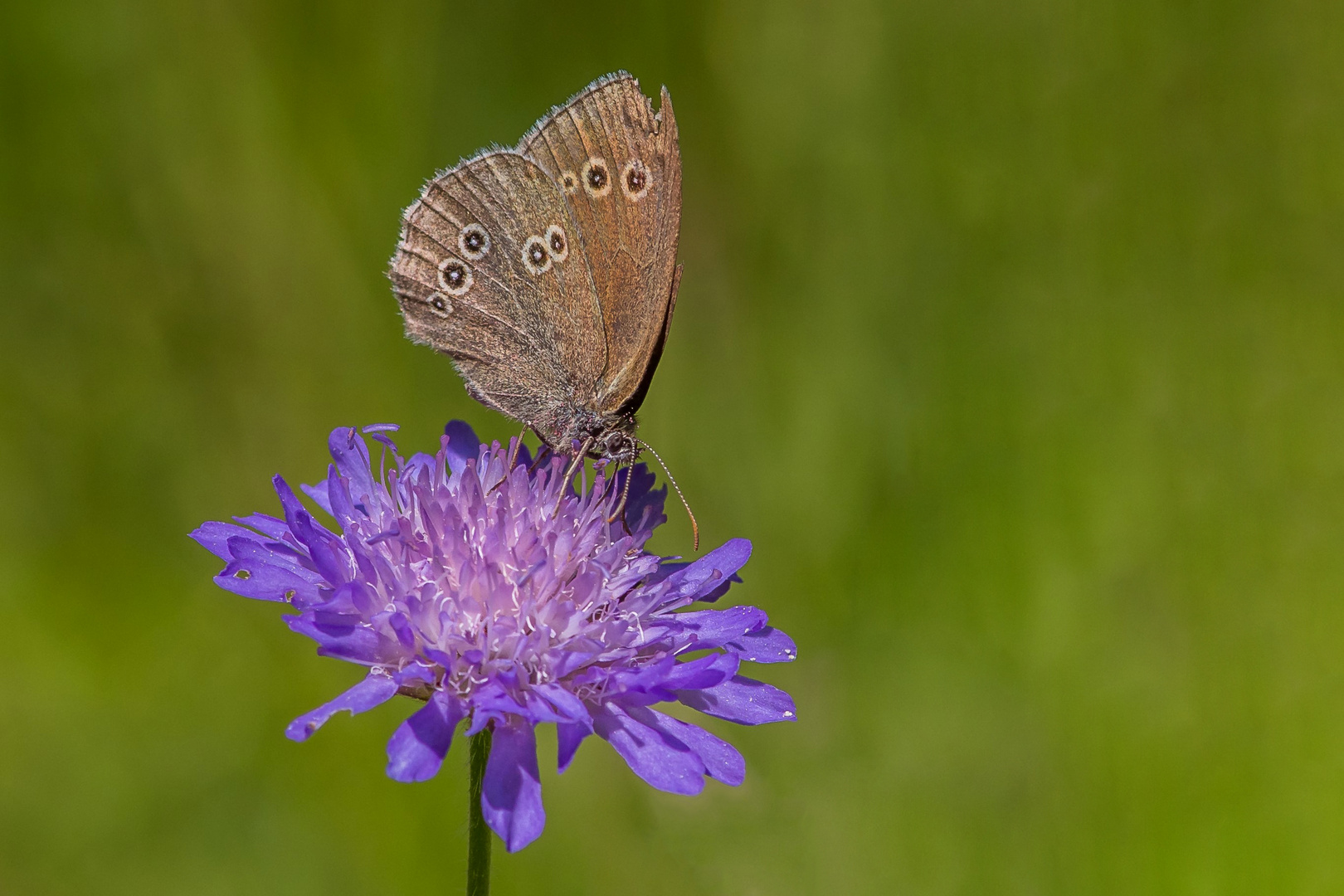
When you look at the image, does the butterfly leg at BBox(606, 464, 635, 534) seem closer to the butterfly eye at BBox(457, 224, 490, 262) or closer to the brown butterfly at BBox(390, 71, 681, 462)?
the brown butterfly at BBox(390, 71, 681, 462)

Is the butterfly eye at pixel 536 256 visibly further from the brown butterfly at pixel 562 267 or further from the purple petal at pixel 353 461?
the purple petal at pixel 353 461

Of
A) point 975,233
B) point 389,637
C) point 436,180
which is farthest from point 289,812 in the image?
point 975,233

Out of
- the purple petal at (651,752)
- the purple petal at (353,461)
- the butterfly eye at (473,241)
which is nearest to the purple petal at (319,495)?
the purple petal at (353,461)

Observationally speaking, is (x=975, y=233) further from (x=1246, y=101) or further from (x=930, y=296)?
(x=1246, y=101)

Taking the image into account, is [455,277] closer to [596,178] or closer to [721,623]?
[596,178]

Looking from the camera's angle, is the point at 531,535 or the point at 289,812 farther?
the point at 289,812

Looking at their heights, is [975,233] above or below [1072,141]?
below

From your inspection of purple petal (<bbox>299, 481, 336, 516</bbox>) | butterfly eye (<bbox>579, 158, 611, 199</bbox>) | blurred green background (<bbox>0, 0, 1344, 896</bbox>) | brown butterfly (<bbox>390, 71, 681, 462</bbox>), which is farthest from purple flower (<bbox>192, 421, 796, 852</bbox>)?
blurred green background (<bbox>0, 0, 1344, 896</bbox>)
